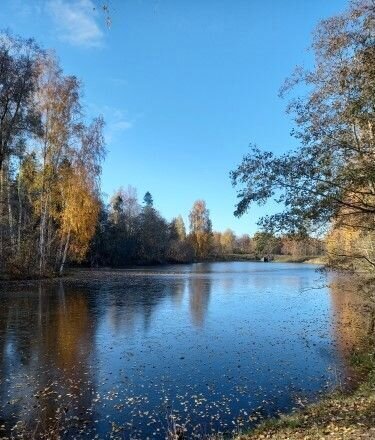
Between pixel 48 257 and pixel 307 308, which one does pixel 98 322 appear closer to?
pixel 307 308

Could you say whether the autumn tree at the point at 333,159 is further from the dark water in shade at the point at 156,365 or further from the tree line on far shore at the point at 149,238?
the tree line on far shore at the point at 149,238

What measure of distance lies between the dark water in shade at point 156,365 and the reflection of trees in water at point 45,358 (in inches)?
1.2

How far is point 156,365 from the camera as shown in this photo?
455 inches

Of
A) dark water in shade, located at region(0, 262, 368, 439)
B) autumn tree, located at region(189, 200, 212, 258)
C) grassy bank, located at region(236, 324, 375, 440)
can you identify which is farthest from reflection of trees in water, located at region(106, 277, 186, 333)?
autumn tree, located at region(189, 200, 212, 258)

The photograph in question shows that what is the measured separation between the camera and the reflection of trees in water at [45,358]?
8383 millimetres

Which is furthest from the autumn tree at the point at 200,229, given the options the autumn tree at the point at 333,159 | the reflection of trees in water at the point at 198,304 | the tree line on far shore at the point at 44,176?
the autumn tree at the point at 333,159

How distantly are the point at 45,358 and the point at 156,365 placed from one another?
3155 mm

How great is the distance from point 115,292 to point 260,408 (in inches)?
835

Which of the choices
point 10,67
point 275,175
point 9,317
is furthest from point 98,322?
point 10,67

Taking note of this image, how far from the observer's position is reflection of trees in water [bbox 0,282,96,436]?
8.38 metres

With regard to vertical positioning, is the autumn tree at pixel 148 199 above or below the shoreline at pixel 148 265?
above

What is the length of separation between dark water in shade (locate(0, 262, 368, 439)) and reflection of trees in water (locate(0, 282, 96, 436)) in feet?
0.10

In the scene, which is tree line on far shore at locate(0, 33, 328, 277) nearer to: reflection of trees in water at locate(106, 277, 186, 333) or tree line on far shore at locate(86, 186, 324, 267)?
reflection of trees in water at locate(106, 277, 186, 333)

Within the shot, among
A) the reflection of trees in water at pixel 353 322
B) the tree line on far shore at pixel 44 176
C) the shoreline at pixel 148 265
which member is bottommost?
the reflection of trees in water at pixel 353 322
